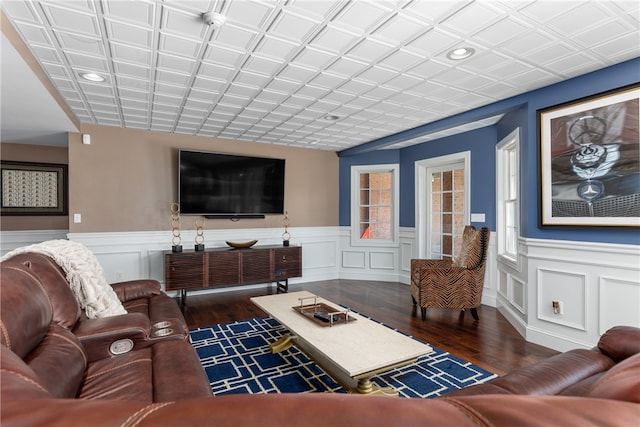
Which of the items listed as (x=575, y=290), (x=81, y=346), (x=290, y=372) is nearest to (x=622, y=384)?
(x=81, y=346)

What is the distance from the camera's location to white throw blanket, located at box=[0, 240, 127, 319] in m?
1.91

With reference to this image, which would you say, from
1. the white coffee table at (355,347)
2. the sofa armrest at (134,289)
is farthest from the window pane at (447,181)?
the sofa armrest at (134,289)

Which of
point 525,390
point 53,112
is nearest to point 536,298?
point 525,390

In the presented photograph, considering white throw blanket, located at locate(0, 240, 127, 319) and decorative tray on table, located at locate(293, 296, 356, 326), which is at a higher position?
white throw blanket, located at locate(0, 240, 127, 319)

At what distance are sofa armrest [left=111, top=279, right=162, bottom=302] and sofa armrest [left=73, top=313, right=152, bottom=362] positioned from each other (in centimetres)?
96

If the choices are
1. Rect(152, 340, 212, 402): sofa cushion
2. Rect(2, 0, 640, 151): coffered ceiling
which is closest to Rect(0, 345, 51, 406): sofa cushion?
Rect(152, 340, 212, 402): sofa cushion

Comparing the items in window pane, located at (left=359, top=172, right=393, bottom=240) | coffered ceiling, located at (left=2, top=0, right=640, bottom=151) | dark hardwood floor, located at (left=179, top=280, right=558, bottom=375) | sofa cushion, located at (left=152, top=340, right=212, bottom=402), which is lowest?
dark hardwood floor, located at (left=179, top=280, right=558, bottom=375)

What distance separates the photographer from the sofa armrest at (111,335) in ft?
5.37

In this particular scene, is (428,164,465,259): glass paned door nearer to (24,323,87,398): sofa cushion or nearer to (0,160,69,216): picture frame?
(24,323,87,398): sofa cushion

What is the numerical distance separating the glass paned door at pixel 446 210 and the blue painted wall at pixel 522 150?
31cm

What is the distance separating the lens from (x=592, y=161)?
8.48ft

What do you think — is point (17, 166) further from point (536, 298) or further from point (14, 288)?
point (536, 298)

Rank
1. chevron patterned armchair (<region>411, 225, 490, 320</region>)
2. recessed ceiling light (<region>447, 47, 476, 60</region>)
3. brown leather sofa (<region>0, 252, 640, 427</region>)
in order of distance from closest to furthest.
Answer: brown leather sofa (<region>0, 252, 640, 427</region>) → recessed ceiling light (<region>447, 47, 476, 60</region>) → chevron patterned armchair (<region>411, 225, 490, 320</region>)

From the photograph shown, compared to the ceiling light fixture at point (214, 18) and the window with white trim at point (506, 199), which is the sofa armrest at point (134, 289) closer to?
the ceiling light fixture at point (214, 18)
